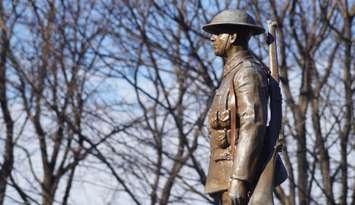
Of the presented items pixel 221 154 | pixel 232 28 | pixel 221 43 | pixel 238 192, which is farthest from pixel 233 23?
pixel 238 192

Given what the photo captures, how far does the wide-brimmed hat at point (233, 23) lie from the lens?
25.8 feet

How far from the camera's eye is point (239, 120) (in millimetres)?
7621

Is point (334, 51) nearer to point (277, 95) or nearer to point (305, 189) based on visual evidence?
point (305, 189)

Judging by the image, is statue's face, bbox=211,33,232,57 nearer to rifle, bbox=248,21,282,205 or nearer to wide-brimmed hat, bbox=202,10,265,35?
wide-brimmed hat, bbox=202,10,265,35

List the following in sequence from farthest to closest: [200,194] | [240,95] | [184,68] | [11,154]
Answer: [11,154] → [184,68] → [200,194] → [240,95]

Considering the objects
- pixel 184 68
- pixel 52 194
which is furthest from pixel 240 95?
pixel 52 194

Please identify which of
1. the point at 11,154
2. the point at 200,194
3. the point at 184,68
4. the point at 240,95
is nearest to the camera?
the point at 240,95

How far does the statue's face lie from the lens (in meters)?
7.96

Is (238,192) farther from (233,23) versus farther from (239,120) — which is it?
(233,23)

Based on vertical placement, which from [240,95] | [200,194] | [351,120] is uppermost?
[351,120]

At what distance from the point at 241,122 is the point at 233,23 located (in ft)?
2.45

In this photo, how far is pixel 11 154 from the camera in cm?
2089

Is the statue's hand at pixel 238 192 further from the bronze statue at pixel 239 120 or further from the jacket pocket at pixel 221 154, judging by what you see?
the jacket pocket at pixel 221 154

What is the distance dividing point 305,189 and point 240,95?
36.2 feet
